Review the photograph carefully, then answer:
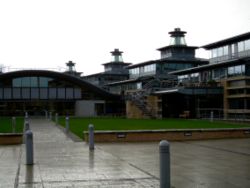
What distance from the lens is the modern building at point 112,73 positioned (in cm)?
11375

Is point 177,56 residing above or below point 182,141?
above

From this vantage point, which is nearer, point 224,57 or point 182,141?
point 182,141

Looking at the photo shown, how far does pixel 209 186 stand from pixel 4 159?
7835mm

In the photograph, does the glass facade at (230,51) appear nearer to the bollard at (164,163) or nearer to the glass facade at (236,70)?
the glass facade at (236,70)

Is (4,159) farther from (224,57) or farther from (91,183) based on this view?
(224,57)

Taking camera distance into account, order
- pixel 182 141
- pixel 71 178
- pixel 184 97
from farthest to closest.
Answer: pixel 184 97 < pixel 182 141 < pixel 71 178

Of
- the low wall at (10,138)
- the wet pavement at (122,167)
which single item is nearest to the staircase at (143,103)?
the low wall at (10,138)

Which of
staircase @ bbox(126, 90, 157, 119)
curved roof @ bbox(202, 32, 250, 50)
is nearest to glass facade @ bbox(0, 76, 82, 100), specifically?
staircase @ bbox(126, 90, 157, 119)

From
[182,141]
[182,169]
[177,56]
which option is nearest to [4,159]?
[182,169]

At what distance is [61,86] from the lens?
75438mm

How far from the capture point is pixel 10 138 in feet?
70.0

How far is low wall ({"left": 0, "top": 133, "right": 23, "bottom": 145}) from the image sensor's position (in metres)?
21.2

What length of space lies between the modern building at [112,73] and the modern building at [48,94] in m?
28.4

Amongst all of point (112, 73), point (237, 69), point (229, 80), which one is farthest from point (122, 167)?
point (112, 73)
